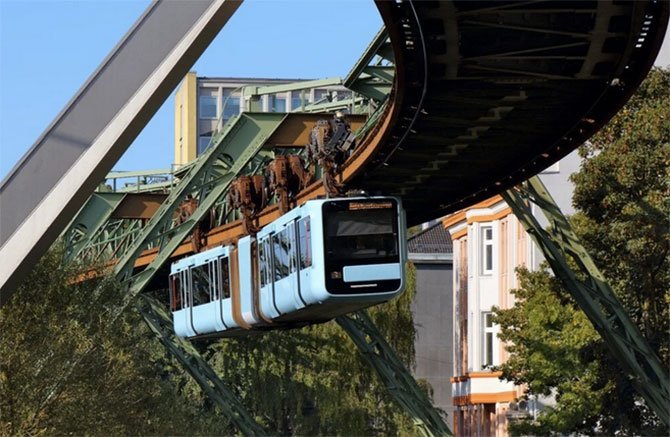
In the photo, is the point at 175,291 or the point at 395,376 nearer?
the point at 175,291

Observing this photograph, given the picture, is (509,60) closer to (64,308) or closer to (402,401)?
(64,308)

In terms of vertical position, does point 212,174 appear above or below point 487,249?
below

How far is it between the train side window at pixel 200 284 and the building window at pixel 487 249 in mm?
22738

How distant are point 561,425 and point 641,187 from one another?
4.84 metres

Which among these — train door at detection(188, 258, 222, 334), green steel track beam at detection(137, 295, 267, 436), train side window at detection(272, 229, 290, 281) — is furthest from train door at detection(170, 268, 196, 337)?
train side window at detection(272, 229, 290, 281)

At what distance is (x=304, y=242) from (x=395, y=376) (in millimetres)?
15511

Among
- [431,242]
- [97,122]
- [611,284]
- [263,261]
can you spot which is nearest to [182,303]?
[263,261]

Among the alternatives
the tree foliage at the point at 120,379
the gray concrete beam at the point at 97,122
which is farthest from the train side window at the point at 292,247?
the gray concrete beam at the point at 97,122

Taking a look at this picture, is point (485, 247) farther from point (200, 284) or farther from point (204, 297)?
point (204, 297)

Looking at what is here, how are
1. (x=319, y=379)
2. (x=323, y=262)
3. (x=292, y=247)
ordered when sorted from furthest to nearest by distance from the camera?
(x=319, y=379), (x=292, y=247), (x=323, y=262)

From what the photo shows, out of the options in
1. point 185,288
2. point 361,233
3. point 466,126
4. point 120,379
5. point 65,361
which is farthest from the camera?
point 185,288

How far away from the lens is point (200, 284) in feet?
115

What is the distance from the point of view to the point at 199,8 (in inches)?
294

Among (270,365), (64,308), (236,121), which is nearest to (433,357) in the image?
(270,365)
